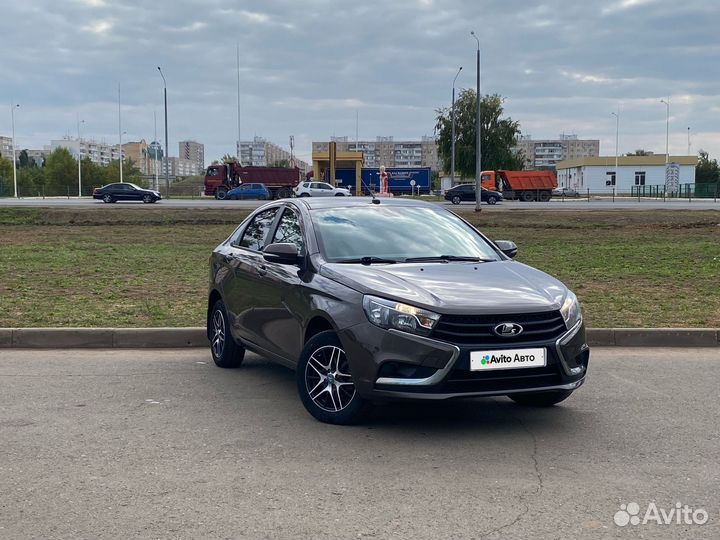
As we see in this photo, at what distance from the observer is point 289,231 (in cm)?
693

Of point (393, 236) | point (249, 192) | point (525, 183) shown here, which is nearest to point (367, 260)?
point (393, 236)

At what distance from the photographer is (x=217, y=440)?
5.34 m

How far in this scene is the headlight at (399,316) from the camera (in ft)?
16.8

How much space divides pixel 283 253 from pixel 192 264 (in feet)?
32.4

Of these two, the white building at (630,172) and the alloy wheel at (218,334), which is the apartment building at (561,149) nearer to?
the white building at (630,172)

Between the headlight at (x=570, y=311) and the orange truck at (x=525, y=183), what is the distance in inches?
2211

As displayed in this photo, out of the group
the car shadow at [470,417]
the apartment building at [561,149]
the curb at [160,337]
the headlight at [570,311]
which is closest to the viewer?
the headlight at [570,311]

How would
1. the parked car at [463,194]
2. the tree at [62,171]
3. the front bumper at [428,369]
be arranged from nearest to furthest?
the front bumper at [428,369]
the parked car at [463,194]
the tree at [62,171]

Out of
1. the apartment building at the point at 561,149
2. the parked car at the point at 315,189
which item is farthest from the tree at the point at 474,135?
the apartment building at the point at 561,149

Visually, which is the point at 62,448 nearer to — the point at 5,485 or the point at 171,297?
the point at 5,485

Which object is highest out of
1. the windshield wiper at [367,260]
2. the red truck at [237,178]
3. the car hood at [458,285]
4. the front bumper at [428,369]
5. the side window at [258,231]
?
the red truck at [237,178]

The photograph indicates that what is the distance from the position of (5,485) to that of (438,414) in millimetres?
2998

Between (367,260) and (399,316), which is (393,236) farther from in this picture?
(399,316)

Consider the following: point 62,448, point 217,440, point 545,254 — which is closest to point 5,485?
point 62,448
